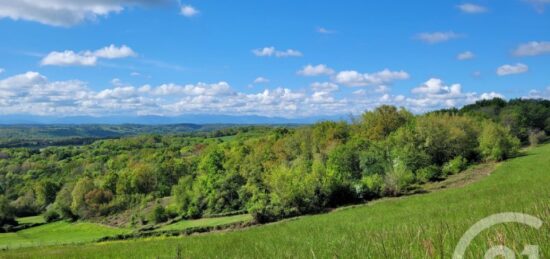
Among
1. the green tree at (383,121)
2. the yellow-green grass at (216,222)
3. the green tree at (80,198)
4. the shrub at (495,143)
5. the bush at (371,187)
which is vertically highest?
the green tree at (383,121)

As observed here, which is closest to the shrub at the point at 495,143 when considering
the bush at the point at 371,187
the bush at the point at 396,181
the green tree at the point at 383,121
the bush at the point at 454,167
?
the bush at the point at 454,167

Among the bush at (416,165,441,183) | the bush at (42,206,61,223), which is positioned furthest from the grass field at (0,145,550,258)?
the bush at (42,206,61,223)

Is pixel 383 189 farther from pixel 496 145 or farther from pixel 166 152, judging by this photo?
pixel 166 152

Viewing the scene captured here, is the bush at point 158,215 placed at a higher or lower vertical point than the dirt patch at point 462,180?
lower

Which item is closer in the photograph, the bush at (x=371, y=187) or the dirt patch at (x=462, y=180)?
the dirt patch at (x=462, y=180)

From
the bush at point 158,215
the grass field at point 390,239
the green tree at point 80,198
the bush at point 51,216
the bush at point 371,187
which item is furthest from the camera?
the bush at point 51,216

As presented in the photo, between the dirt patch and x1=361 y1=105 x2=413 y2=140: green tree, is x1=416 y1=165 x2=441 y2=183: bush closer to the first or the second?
the dirt patch

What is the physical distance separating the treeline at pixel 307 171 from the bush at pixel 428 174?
17 cm

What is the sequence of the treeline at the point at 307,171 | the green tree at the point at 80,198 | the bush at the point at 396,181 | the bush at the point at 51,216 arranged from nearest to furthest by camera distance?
the bush at the point at 396,181 < the treeline at the point at 307,171 < the green tree at the point at 80,198 < the bush at the point at 51,216

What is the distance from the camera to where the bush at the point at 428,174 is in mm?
65806

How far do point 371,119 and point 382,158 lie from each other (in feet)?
78.3

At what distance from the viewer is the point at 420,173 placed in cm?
6719

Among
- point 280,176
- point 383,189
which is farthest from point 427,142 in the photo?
point 280,176

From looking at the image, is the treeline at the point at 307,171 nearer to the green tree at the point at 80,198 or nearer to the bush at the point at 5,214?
the green tree at the point at 80,198
